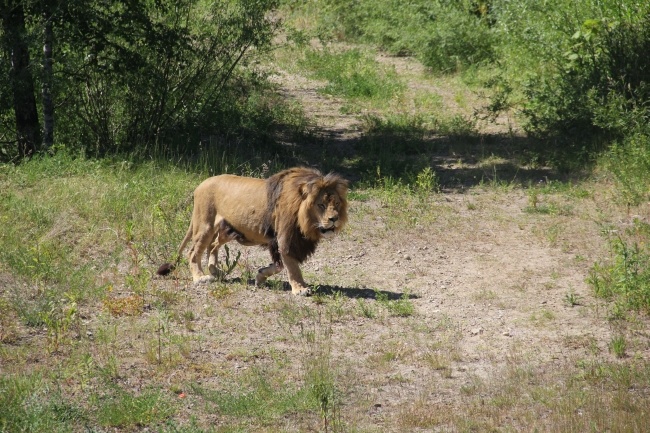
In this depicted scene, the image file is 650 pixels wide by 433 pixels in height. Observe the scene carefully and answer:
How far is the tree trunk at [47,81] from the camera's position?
13953 mm

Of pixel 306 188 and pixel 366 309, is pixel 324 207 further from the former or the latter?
pixel 366 309

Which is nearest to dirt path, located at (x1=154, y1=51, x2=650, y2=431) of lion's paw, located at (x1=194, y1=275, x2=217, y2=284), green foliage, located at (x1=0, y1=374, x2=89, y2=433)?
lion's paw, located at (x1=194, y1=275, x2=217, y2=284)

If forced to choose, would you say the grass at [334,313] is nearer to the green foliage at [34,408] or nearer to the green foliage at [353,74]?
the green foliage at [34,408]

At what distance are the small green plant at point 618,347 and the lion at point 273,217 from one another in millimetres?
2824

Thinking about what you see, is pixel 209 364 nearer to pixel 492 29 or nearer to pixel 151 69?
pixel 151 69

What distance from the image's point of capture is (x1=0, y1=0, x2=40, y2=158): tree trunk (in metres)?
13.9

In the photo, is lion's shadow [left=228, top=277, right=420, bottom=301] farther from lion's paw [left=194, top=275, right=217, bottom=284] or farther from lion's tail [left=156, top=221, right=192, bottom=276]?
lion's tail [left=156, top=221, right=192, bottom=276]

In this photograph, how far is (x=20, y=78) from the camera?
14023mm

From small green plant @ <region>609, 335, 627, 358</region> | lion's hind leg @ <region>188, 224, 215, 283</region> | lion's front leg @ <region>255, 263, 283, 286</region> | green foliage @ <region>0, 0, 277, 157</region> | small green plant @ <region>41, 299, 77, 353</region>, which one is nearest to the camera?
small green plant @ <region>41, 299, 77, 353</region>

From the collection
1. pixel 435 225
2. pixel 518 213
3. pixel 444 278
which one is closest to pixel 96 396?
pixel 444 278

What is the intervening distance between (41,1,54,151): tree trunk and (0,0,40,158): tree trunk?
0.25 meters

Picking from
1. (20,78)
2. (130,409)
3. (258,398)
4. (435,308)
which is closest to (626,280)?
(435,308)

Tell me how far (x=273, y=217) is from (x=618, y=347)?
143 inches

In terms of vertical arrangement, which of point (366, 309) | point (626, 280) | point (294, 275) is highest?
point (626, 280)
